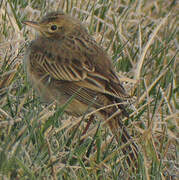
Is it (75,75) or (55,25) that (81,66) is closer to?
(75,75)

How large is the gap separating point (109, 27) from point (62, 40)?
1.55 meters

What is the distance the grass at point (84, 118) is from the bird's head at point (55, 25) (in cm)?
29

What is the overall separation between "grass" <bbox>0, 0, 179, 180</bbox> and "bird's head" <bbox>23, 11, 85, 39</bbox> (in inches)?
11.6

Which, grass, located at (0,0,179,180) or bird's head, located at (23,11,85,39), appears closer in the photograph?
grass, located at (0,0,179,180)

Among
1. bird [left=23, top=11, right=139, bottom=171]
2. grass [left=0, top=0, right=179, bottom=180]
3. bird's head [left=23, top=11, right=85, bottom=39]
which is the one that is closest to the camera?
grass [left=0, top=0, right=179, bottom=180]

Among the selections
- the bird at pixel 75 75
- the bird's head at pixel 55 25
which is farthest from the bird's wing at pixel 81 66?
the bird's head at pixel 55 25

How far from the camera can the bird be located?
14.1 feet

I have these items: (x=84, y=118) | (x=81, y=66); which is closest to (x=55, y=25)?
(x=81, y=66)

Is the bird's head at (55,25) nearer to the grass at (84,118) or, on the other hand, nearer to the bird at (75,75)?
the bird at (75,75)

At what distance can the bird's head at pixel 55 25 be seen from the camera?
493cm

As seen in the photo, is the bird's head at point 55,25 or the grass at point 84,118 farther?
the bird's head at point 55,25

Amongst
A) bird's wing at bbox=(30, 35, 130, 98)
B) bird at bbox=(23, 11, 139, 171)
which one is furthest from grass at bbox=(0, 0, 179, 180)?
bird's wing at bbox=(30, 35, 130, 98)

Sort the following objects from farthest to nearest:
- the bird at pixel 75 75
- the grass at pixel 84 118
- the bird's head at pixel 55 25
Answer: the bird's head at pixel 55 25
the bird at pixel 75 75
the grass at pixel 84 118

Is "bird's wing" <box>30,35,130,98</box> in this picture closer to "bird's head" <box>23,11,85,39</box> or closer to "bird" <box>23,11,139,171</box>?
"bird" <box>23,11,139,171</box>
